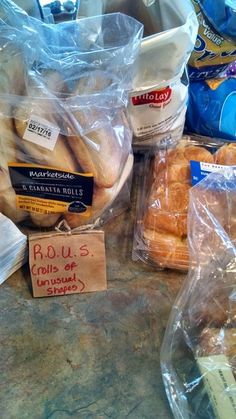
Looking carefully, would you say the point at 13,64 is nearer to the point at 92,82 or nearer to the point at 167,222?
the point at 92,82

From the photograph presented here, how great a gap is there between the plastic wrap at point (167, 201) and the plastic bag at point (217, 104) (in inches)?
2.4

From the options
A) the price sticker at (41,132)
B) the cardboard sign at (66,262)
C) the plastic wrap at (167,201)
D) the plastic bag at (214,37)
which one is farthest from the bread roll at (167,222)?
the plastic bag at (214,37)

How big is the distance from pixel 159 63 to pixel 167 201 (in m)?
0.22

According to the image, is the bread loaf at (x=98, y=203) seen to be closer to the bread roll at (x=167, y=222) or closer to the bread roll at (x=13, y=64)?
the bread roll at (x=167, y=222)

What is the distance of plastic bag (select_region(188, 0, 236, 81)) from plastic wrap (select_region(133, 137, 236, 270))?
0.50 ft

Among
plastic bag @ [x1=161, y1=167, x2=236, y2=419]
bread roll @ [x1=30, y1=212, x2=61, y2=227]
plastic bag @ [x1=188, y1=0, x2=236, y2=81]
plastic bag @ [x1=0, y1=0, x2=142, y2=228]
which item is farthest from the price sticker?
plastic bag @ [x1=188, y1=0, x2=236, y2=81]

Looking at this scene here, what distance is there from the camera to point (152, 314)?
0.69 m

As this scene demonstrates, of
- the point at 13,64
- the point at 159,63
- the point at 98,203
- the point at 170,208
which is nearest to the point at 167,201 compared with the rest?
the point at 170,208

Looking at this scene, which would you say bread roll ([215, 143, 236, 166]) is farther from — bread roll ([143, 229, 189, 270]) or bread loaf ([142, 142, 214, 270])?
bread roll ([143, 229, 189, 270])

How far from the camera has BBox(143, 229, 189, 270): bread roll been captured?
0.73 m

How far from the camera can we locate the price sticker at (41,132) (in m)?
0.67

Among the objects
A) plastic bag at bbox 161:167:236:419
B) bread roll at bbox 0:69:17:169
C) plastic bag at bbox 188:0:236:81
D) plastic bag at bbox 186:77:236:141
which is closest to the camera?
plastic bag at bbox 161:167:236:419

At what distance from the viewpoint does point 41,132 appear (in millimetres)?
673

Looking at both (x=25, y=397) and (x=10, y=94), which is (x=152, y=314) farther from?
(x=10, y=94)
